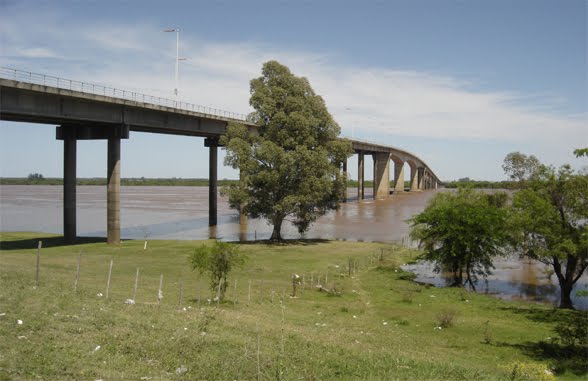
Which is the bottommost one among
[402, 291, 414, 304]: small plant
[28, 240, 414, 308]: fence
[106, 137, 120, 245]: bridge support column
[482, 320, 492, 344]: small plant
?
[402, 291, 414, 304]: small plant

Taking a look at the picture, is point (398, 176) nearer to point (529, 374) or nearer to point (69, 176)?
point (69, 176)

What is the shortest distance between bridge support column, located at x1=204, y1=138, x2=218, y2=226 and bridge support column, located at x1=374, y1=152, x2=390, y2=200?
252ft

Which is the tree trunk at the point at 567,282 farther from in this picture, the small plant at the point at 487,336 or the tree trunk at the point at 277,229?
the tree trunk at the point at 277,229

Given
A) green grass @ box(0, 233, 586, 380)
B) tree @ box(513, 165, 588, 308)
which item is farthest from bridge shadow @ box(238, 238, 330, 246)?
tree @ box(513, 165, 588, 308)

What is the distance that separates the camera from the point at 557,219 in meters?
33.6

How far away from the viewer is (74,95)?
44062 millimetres

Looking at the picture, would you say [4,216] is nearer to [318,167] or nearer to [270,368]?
[318,167]

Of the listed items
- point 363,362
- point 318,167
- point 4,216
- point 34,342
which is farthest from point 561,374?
point 4,216

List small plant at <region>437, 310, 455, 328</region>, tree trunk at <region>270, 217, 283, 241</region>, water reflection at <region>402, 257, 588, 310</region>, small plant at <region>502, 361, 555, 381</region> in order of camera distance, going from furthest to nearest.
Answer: tree trunk at <region>270, 217, 283, 241</region>, water reflection at <region>402, 257, 588, 310</region>, small plant at <region>437, 310, 455, 328</region>, small plant at <region>502, 361, 555, 381</region>

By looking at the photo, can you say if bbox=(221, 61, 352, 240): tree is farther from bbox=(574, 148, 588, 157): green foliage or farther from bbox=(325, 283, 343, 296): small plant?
bbox=(574, 148, 588, 157): green foliage

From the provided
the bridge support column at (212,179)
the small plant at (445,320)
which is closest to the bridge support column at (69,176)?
the bridge support column at (212,179)

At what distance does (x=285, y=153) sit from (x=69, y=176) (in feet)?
69.8

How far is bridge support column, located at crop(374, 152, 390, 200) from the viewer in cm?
14974

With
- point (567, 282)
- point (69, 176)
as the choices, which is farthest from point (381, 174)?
point (567, 282)
